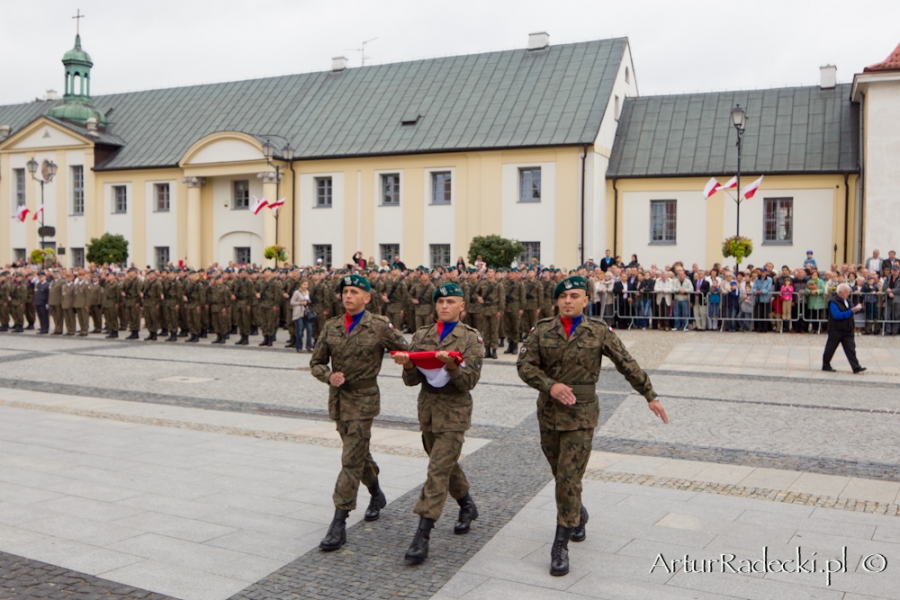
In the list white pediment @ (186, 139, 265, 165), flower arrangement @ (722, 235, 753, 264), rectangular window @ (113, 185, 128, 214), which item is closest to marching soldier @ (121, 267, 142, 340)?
white pediment @ (186, 139, 265, 165)

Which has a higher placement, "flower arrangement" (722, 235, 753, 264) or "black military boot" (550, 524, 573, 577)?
"flower arrangement" (722, 235, 753, 264)

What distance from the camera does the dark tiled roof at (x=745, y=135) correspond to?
3238cm

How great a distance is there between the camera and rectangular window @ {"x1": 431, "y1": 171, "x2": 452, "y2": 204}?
1428 inches

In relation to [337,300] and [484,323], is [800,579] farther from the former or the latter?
[337,300]

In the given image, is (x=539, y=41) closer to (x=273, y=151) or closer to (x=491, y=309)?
(x=273, y=151)

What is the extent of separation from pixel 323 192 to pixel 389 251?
4078 millimetres

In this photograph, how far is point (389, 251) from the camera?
37469 mm

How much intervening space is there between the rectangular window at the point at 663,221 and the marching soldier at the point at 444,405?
93.4 ft

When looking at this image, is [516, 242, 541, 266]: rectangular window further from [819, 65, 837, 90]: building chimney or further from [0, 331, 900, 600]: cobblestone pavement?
[0, 331, 900, 600]: cobblestone pavement

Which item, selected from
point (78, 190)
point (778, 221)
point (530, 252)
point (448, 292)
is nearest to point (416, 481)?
point (448, 292)

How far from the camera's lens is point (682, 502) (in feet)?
24.0

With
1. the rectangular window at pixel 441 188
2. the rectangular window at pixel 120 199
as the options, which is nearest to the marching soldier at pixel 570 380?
the rectangular window at pixel 441 188

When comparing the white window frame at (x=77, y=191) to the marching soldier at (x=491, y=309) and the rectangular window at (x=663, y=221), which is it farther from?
the marching soldier at (x=491, y=309)

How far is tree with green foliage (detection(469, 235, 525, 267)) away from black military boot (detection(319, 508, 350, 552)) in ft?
82.1
